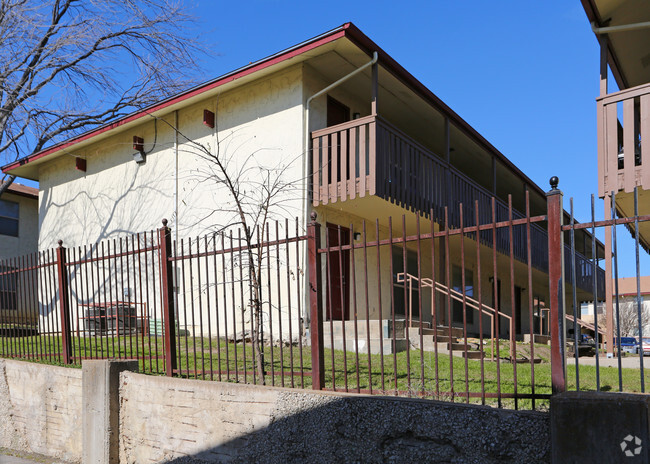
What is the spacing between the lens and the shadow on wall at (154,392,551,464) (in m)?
3.96

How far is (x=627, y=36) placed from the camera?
10328mm

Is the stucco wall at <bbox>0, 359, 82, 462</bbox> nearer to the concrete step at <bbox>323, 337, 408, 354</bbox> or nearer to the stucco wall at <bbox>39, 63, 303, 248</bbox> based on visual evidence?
the stucco wall at <bbox>39, 63, 303, 248</bbox>

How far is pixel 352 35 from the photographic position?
33.7ft

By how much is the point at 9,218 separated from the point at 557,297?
21978 mm

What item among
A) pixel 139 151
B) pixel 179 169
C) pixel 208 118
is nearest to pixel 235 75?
pixel 208 118

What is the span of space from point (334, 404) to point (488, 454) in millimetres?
1281

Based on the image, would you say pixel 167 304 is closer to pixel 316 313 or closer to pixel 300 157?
pixel 316 313

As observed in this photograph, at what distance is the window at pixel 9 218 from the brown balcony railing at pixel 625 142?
65.9 ft

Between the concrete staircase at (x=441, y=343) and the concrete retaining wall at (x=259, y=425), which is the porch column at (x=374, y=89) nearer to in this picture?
the concrete staircase at (x=441, y=343)

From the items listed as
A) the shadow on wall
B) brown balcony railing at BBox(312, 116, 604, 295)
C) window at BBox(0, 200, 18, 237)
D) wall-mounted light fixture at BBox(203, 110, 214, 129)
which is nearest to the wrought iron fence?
the shadow on wall

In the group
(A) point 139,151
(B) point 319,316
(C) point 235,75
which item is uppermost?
(C) point 235,75

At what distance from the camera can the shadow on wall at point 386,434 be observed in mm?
3965

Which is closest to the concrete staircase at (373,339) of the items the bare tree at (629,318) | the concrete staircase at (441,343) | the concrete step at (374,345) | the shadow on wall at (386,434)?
the concrete step at (374,345)

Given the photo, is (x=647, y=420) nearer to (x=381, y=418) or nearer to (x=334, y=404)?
(x=381, y=418)
